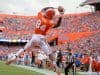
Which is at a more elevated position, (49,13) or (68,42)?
(49,13)

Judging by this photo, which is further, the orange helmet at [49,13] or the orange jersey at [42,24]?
the orange jersey at [42,24]

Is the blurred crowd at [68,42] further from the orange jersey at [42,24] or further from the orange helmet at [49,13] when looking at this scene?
the orange helmet at [49,13]

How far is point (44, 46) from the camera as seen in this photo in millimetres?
12562

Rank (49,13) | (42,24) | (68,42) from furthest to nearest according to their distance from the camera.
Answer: (68,42) → (42,24) → (49,13)

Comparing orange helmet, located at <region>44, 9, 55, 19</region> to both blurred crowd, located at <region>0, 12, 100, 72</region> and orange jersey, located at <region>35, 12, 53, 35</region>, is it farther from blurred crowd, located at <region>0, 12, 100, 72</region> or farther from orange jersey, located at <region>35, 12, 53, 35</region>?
blurred crowd, located at <region>0, 12, 100, 72</region>

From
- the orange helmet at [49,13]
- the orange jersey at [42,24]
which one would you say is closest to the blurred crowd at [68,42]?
the orange jersey at [42,24]

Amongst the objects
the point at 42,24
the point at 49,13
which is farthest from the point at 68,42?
the point at 49,13

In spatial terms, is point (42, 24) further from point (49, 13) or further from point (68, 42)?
point (68, 42)

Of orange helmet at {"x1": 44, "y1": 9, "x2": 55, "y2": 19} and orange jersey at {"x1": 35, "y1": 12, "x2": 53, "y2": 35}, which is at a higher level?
orange helmet at {"x1": 44, "y1": 9, "x2": 55, "y2": 19}

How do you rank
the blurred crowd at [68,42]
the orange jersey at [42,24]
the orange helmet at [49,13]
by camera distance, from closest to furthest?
the orange helmet at [49,13]
the orange jersey at [42,24]
the blurred crowd at [68,42]

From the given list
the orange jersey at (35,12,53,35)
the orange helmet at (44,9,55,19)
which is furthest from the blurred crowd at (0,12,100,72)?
the orange helmet at (44,9,55,19)

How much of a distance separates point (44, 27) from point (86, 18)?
44.2m

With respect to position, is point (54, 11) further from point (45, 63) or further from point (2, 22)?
point (2, 22)

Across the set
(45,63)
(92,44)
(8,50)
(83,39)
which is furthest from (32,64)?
(8,50)
